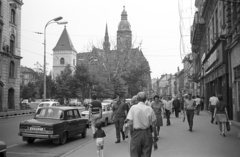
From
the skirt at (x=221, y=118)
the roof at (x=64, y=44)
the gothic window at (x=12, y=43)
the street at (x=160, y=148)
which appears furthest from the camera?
the roof at (x=64, y=44)

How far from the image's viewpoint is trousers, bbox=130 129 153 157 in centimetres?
586

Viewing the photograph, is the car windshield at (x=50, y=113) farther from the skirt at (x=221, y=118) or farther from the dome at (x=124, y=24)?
the dome at (x=124, y=24)

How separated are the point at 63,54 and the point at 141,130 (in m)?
105

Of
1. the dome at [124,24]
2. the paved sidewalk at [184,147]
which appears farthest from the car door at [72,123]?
the dome at [124,24]

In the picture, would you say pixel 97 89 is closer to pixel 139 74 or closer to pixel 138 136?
pixel 139 74

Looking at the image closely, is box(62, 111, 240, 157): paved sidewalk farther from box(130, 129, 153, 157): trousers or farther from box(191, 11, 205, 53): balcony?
box(191, 11, 205, 53): balcony

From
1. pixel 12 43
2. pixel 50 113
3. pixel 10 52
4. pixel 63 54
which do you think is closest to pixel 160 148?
pixel 50 113

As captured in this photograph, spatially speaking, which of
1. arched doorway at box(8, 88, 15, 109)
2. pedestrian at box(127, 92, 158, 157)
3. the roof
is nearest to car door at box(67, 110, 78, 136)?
pedestrian at box(127, 92, 158, 157)

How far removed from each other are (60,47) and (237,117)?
96733mm

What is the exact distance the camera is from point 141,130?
5922 millimetres

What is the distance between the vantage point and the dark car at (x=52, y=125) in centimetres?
1029

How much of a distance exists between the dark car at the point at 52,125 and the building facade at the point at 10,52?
2552cm

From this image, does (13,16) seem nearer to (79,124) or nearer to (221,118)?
(79,124)

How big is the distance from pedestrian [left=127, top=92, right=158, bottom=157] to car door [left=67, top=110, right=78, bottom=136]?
6.05 metres
